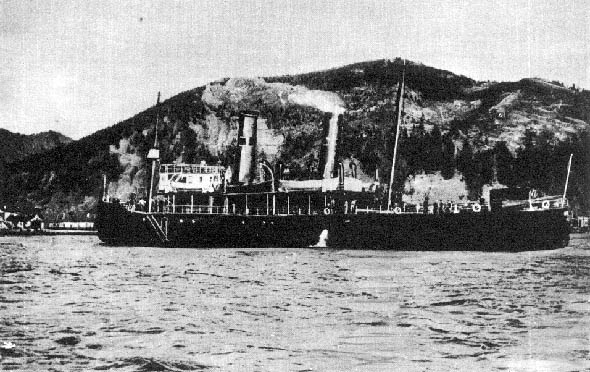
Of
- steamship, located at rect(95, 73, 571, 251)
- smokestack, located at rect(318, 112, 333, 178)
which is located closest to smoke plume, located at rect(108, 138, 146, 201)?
steamship, located at rect(95, 73, 571, 251)

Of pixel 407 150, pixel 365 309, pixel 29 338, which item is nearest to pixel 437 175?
pixel 407 150

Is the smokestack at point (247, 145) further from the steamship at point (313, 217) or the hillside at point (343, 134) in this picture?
the hillside at point (343, 134)

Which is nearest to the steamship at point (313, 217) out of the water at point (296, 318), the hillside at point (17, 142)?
the hillside at point (17, 142)

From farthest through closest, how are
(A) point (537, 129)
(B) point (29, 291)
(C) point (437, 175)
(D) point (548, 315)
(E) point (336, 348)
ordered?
(C) point (437, 175)
(A) point (537, 129)
(B) point (29, 291)
(D) point (548, 315)
(E) point (336, 348)

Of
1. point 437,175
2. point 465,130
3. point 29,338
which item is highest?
point 465,130

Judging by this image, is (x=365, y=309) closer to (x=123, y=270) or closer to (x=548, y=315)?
(x=548, y=315)

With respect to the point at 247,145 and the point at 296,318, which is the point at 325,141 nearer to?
the point at 247,145

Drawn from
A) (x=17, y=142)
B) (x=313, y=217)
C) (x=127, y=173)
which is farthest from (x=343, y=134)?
(x=17, y=142)

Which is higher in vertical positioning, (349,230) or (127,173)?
(127,173)
